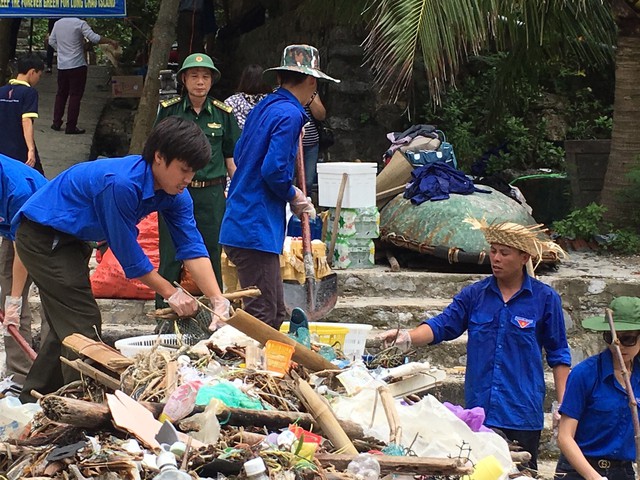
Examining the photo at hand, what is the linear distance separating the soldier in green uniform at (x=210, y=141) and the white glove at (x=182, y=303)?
2.19 metres

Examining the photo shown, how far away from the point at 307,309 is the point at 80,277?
7.75ft

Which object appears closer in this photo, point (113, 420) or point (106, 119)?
point (113, 420)

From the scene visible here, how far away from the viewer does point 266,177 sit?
6.08m

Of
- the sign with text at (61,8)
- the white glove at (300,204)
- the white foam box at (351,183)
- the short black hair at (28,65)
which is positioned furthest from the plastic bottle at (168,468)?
the sign with text at (61,8)

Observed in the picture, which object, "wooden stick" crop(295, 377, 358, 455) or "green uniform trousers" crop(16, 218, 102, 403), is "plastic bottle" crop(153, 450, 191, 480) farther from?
"green uniform trousers" crop(16, 218, 102, 403)

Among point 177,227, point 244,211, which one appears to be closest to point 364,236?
point 244,211

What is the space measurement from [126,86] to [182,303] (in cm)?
949

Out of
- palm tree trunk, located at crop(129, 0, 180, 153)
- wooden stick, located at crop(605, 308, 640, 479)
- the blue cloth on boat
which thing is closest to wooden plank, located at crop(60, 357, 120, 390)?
wooden stick, located at crop(605, 308, 640, 479)

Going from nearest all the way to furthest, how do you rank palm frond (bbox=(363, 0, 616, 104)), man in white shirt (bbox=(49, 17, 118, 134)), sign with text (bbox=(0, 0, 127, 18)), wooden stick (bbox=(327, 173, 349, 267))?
1. palm frond (bbox=(363, 0, 616, 104))
2. wooden stick (bbox=(327, 173, 349, 267))
3. sign with text (bbox=(0, 0, 127, 18))
4. man in white shirt (bbox=(49, 17, 118, 134))

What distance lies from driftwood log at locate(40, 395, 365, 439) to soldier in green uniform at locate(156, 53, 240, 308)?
10.6 feet

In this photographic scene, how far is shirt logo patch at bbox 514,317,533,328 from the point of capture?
522 cm

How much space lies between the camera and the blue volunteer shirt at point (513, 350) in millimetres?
5211

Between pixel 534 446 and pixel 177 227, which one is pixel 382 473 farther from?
pixel 177 227

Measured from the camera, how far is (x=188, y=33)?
1322cm
